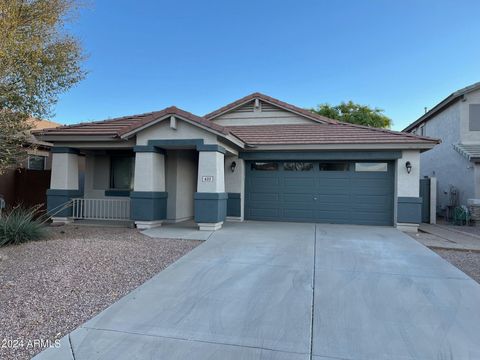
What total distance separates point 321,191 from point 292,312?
8384 millimetres

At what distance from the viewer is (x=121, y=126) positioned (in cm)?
1193

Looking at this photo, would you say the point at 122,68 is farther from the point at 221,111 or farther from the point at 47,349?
the point at 47,349

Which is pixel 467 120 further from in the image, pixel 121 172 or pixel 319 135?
pixel 121 172

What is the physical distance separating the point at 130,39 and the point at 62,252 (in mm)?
12021

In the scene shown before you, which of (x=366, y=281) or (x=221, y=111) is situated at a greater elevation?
(x=221, y=111)

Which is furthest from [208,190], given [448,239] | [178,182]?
[448,239]

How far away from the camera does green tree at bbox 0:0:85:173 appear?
662 cm

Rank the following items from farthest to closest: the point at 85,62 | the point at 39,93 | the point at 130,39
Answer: the point at 130,39 < the point at 85,62 < the point at 39,93

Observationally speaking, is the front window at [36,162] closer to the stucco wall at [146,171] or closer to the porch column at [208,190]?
the stucco wall at [146,171]

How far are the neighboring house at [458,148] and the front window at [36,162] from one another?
18.7 meters

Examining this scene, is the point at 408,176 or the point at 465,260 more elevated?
the point at 408,176

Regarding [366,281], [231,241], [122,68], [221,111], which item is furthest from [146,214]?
[122,68]

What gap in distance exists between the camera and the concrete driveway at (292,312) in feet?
11.2

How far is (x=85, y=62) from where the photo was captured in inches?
337
